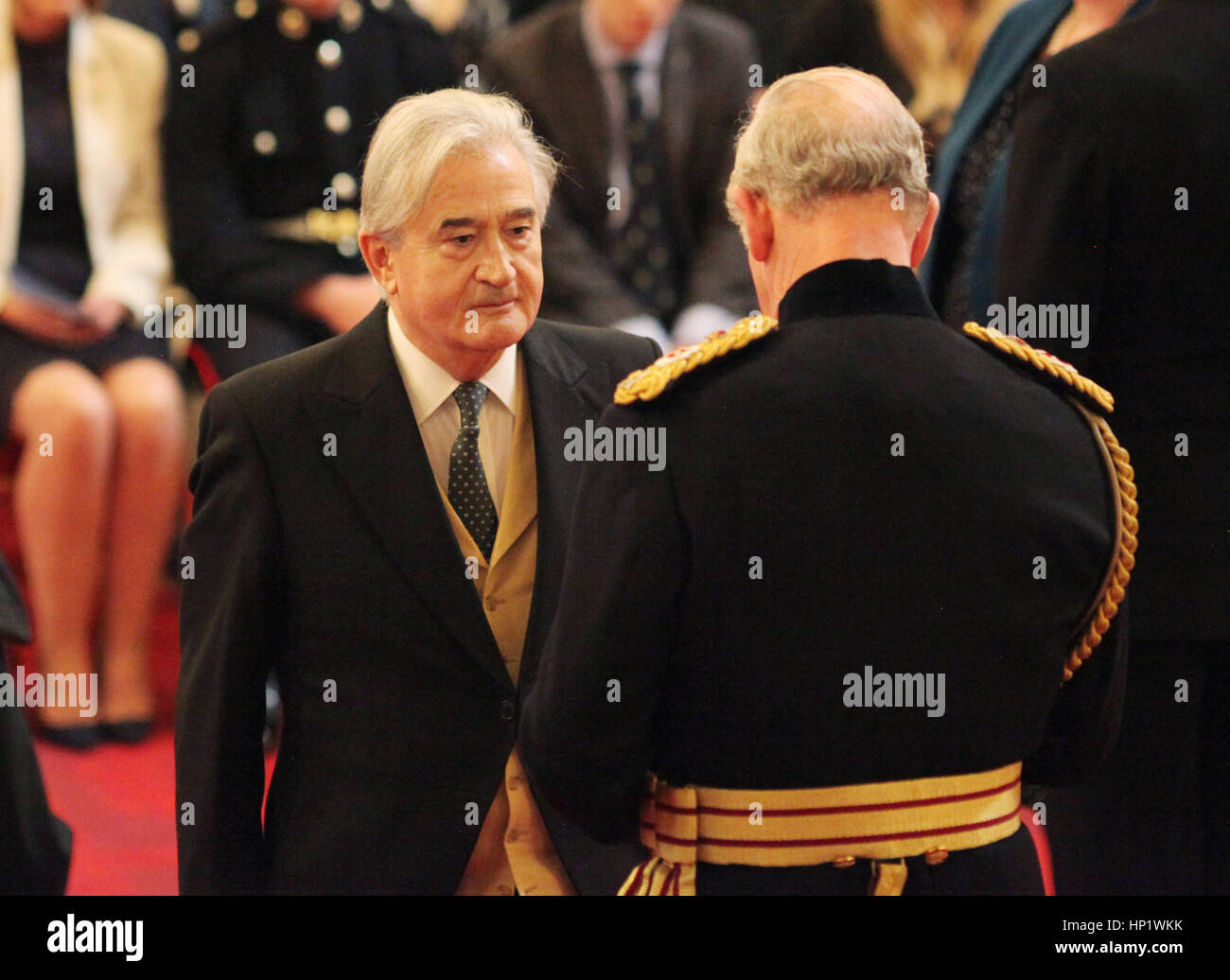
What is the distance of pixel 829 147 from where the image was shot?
150 centimetres

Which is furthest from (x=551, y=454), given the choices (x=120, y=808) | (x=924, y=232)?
(x=120, y=808)

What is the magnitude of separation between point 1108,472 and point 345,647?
85 centimetres

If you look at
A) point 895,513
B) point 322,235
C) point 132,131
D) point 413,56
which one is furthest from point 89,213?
point 895,513

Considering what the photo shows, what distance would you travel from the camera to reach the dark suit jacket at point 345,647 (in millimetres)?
1785

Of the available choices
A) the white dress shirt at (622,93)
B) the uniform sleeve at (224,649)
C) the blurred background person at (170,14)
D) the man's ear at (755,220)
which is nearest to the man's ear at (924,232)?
the man's ear at (755,220)

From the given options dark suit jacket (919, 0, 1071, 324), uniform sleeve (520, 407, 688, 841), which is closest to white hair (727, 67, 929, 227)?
uniform sleeve (520, 407, 688, 841)

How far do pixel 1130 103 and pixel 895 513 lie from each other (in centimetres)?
93

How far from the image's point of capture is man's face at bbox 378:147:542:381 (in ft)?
5.80

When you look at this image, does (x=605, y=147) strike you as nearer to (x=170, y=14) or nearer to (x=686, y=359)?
(x=170, y=14)

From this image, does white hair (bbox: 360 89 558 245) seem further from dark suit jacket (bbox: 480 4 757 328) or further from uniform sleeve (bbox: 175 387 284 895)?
dark suit jacket (bbox: 480 4 757 328)

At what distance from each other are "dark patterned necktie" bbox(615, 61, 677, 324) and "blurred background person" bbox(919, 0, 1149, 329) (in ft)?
3.00

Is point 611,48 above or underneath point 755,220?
above

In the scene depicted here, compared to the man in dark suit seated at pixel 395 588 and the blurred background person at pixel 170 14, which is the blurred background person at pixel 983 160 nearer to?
the man in dark suit seated at pixel 395 588

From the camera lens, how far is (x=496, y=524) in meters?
1.85
